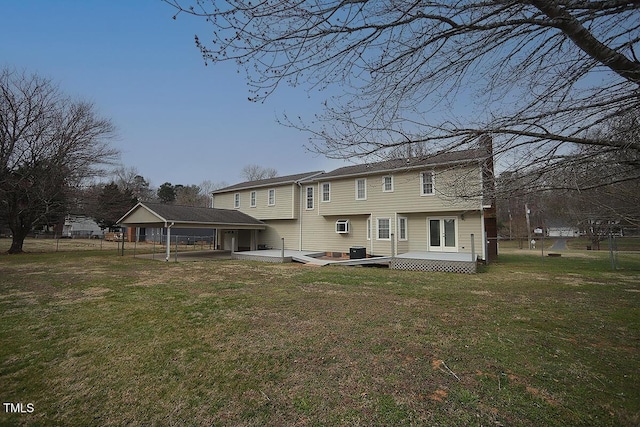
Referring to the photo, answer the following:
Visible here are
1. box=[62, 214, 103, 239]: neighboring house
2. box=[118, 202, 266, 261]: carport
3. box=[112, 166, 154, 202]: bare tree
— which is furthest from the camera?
box=[112, 166, 154, 202]: bare tree

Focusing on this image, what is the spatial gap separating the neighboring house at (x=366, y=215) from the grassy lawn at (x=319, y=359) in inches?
232

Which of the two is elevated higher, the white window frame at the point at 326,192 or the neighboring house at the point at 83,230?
the white window frame at the point at 326,192

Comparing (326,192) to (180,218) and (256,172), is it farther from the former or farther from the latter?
(256,172)

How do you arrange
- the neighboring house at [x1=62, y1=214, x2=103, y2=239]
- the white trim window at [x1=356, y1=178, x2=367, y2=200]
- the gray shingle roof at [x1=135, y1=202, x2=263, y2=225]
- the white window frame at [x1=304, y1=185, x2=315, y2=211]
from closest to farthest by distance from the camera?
1. the gray shingle roof at [x1=135, y1=202, x2=263, y2=225]
2. the white trim window at [x1=356, y1=178, x2=367, y2=200]
3. the white window frame at [x1=304, y1=185, x2=315, y2=211]
4. the neighboring house at [x1=62, y1=214, x2=103, y2=239]

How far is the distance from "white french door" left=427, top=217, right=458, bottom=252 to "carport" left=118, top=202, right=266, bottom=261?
35.6 ft

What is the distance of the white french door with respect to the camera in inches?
541

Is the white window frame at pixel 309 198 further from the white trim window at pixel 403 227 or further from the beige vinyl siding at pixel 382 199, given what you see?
the white trim window at pixel 403 227

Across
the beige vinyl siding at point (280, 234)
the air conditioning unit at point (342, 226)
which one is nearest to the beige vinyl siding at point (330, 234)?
the air conditioning unit at point (342, 226)

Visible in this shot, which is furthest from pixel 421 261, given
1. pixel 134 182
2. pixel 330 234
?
pixel 134 182

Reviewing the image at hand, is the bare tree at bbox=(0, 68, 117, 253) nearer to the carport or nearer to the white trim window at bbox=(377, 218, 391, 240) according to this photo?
the carport

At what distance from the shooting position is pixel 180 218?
15758 millimetres

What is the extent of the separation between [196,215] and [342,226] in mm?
8671

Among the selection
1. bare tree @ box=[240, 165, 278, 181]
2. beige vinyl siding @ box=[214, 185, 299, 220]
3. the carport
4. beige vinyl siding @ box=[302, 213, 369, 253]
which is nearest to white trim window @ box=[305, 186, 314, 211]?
beige vinyl siding @ box=[302, 213, 369, 253]

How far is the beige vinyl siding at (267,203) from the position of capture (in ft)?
61.4
